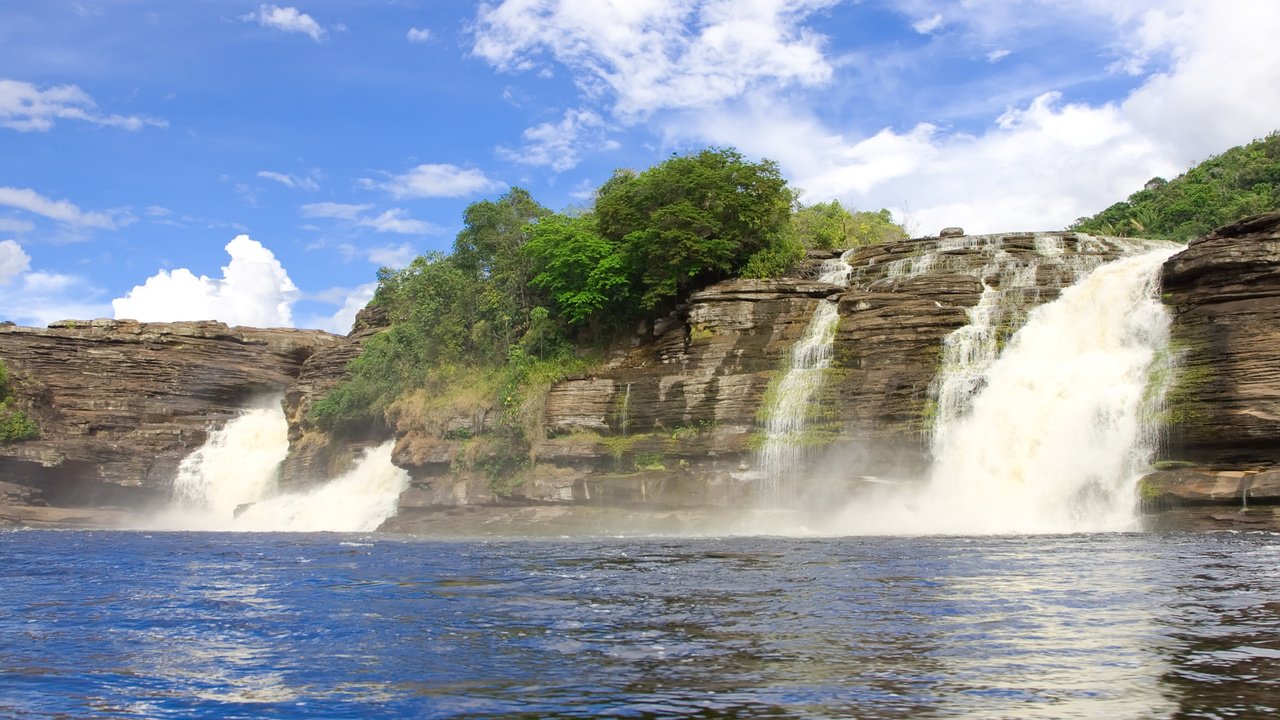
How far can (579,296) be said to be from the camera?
4797cm

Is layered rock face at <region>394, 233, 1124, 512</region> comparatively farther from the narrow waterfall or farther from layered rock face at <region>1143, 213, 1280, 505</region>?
layered rock face at <region>1143, 213, 1280, 505</region>

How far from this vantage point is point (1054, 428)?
103ft

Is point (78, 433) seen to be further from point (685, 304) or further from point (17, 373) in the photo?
point (685, 304)

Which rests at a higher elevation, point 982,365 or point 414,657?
point 982,365

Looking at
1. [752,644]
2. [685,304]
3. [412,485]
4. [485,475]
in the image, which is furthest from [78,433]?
[752,644]

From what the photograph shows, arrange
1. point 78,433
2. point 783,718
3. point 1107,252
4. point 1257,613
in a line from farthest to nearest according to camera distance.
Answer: point 78,433, point 1107,252, point 1257,613, point 783,718

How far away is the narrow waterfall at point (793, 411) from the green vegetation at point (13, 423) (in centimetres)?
4684

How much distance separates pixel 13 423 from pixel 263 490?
14.9m

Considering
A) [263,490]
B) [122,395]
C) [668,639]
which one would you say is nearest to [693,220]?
[263,490]

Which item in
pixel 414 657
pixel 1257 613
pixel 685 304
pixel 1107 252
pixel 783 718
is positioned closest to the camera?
pixel 783 718

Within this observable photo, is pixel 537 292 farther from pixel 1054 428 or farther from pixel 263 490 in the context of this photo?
pixel 1054 428

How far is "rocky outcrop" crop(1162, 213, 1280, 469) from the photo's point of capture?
2722 centimetres

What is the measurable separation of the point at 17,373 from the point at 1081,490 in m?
63.2

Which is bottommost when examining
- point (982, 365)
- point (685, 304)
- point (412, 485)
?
point (412, 485)
